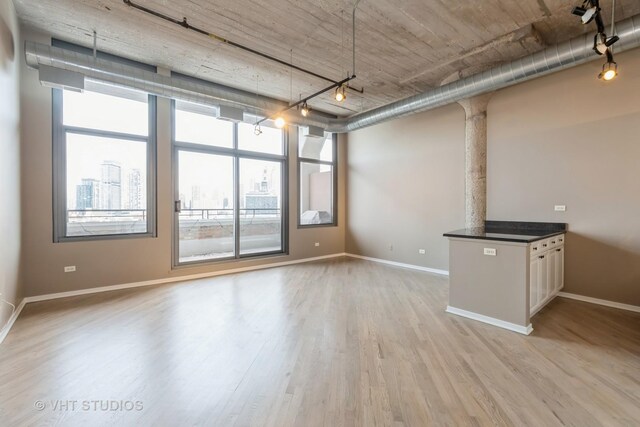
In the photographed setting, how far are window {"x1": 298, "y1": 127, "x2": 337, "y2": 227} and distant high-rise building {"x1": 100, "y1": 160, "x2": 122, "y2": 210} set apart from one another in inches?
136

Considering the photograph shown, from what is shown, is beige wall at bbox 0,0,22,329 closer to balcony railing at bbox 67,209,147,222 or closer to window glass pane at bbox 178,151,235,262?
balcony railing at bbox 67,209,147,222

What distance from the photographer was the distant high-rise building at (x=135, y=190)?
4.62 m

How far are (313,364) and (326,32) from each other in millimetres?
3652

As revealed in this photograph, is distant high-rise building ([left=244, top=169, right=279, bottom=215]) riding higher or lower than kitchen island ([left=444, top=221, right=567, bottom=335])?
higher

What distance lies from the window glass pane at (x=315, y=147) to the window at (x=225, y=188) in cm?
46

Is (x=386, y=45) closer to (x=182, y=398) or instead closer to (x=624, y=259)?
(x=624, y=259)

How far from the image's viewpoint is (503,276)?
3074 mm

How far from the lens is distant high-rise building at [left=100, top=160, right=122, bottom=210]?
4.40m

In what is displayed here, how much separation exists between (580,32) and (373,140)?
3814 mm

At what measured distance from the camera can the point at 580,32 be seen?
3.54m

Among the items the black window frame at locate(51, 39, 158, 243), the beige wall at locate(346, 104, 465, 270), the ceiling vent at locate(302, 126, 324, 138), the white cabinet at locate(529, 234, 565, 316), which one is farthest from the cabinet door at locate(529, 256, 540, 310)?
the black window frame at locate(51, 39, 158, 243)

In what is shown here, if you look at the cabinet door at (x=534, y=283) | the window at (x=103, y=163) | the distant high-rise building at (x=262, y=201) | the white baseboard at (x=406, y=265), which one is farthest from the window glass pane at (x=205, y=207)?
the cabinet door at (x=534, y=283)

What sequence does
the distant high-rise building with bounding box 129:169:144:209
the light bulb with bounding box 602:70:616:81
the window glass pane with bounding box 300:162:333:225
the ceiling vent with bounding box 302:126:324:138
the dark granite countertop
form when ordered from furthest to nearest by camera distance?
1. the window glass pane with bounding box 300:162:333:225
2. the ceiling vent with bounding box 302:126:324:138
3. the distant high-rise building with bounding box 129:169:144:209
4. the dark granite countertop
5. the light bulb with bounding box 602:70:616:81

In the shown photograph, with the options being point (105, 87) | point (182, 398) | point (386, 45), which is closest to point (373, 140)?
point (386, 45)
